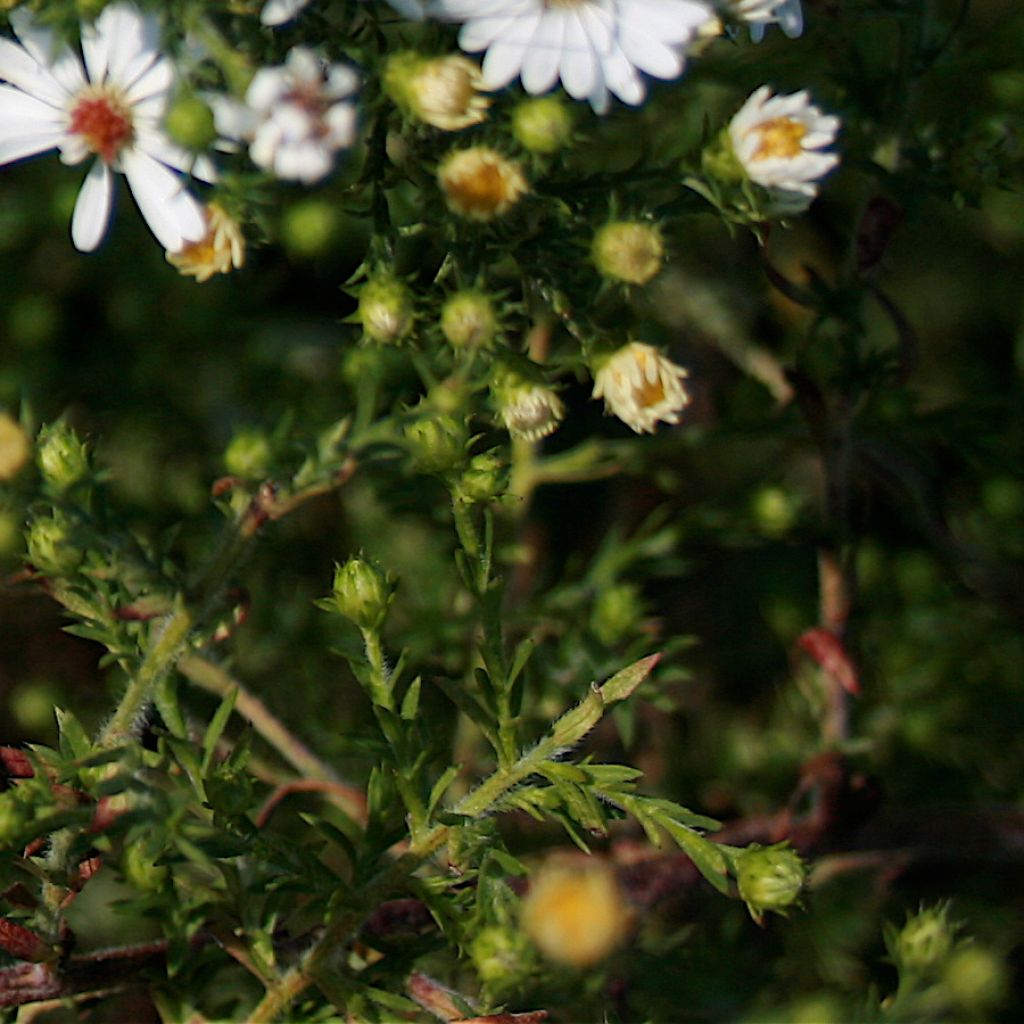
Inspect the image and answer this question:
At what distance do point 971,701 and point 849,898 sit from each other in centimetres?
37

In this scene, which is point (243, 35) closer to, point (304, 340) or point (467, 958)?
point (467, 958)

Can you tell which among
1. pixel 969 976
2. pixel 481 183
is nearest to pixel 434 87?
pixel 481 183

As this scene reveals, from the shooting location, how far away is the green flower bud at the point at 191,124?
1.22 m

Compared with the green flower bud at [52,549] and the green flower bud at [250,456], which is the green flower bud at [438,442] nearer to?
the green flower bud at [250,456]

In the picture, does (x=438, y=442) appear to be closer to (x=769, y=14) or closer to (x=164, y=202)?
(x=164, y=202)

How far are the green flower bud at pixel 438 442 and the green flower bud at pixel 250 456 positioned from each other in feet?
0.44

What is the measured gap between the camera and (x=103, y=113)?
54.7 inches

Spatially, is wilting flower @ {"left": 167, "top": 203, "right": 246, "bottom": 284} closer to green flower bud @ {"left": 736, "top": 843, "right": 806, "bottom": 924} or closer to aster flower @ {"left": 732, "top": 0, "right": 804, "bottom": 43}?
aster flower @ {"left": 732, "top": 0, "right": 804, "bottom": 43}

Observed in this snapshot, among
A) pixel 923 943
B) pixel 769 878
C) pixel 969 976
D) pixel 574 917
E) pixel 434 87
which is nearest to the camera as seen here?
pixel 574 917

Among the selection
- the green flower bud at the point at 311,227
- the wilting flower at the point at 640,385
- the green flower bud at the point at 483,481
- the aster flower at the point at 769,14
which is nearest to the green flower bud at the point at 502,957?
the green flower bud at the point at 483,481

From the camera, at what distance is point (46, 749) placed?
126cm

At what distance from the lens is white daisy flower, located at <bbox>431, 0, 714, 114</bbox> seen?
4.17 ft

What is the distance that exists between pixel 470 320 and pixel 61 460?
1.30ft

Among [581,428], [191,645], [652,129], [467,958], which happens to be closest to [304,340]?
[581,428]
